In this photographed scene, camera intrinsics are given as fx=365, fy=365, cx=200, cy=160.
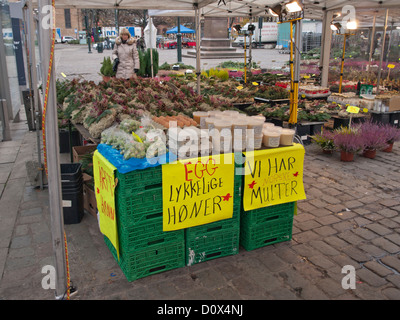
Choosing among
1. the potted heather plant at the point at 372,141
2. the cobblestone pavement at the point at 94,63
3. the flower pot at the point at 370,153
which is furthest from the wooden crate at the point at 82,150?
the cobblestone pavement at the point at 94,63

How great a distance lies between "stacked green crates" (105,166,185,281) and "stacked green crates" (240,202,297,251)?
28.2 inches

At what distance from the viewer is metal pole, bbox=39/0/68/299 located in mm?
2533

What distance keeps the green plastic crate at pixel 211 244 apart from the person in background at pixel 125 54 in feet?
23.0

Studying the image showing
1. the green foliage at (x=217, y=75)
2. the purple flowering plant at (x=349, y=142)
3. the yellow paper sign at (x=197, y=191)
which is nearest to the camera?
the yellow paper sign at (x=197, y=191)

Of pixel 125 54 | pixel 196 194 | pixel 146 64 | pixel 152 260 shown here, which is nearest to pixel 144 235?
pixel 152 260

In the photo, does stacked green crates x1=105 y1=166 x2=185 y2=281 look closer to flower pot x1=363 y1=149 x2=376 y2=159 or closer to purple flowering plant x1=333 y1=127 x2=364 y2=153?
purple flowering plant x1=333 y1=127 x2=364 y2=153

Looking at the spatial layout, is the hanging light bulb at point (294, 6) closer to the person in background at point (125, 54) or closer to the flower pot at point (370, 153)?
the flower pot at point (370, 153)

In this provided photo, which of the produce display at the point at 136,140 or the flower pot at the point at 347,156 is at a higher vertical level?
the produce display at the point at 136,140

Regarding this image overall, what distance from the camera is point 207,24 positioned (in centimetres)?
2519

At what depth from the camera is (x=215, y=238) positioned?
360cm

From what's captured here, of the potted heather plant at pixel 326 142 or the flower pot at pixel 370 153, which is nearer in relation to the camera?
the flower pot at pixel 370 153

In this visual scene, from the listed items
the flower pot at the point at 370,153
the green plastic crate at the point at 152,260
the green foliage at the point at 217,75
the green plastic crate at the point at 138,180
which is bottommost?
the green plastic crate at the point at 152,260

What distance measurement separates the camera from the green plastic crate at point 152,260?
10.7ft

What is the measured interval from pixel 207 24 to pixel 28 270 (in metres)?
24.2
